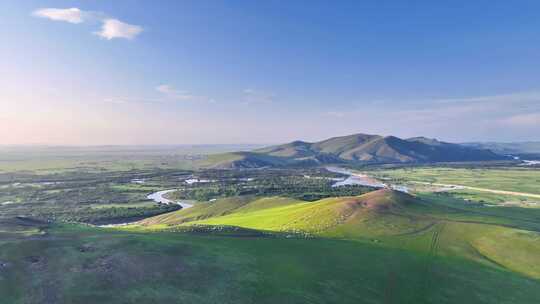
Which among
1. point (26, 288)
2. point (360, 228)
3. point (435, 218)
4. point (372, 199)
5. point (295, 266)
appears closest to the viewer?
point (26, 288)

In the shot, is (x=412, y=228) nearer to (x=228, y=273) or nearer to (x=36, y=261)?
(x=228, y=273)

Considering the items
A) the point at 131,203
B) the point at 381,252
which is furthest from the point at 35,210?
the point at 381,252

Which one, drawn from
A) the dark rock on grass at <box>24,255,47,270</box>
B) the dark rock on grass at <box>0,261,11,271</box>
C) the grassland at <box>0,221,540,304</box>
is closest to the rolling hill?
the grassland at <box>0,221,540,304</box>

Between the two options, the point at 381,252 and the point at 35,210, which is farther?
the point at 35,210

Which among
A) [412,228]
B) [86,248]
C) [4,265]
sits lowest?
[412,228]

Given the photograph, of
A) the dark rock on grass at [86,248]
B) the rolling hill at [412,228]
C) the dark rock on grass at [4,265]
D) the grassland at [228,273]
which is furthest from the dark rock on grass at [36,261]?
the rolling hill at [412,228]

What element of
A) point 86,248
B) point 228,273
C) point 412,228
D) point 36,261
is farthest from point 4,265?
Result: point 412,228

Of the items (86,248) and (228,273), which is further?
(86,248)

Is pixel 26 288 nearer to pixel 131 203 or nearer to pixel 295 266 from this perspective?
pixel 295 266

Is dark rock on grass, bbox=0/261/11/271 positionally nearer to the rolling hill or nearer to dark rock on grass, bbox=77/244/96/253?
dark rock on grass, bbox=77/244/96/253

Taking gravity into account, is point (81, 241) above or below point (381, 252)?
above

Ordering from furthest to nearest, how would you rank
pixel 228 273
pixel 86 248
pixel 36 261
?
1. pixel 86 248
2. pixel 228 273
3. pixel 36 261
